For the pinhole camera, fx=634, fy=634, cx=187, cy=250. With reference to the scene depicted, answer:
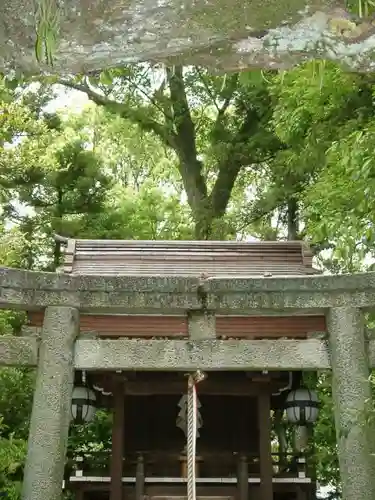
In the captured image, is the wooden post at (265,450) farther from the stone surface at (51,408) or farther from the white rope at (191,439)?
the stone surface at (51,408)

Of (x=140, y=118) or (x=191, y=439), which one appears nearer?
(x=191, y=439)

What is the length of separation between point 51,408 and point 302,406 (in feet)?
11.8

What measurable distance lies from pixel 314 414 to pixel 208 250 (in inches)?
109

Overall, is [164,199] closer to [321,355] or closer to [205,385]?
[205,385]

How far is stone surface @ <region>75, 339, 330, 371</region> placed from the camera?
5832 millimetres

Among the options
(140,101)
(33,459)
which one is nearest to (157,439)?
(33,459)

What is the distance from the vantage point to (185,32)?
2.48m

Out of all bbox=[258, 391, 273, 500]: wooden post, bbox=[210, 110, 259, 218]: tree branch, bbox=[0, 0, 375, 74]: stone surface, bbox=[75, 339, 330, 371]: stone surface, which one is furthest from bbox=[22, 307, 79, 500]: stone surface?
bbox=[210, 110, 259, 218]: tree branch

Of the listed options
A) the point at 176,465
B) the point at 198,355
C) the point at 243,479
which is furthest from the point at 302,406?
the point at 198,355

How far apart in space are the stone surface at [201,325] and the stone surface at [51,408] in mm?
1088

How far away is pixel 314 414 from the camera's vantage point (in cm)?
806

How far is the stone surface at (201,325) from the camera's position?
6.01 meters

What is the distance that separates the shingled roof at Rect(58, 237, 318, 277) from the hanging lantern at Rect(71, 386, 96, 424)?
62.6 inches

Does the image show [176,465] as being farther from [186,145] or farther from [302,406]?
[186,145]
